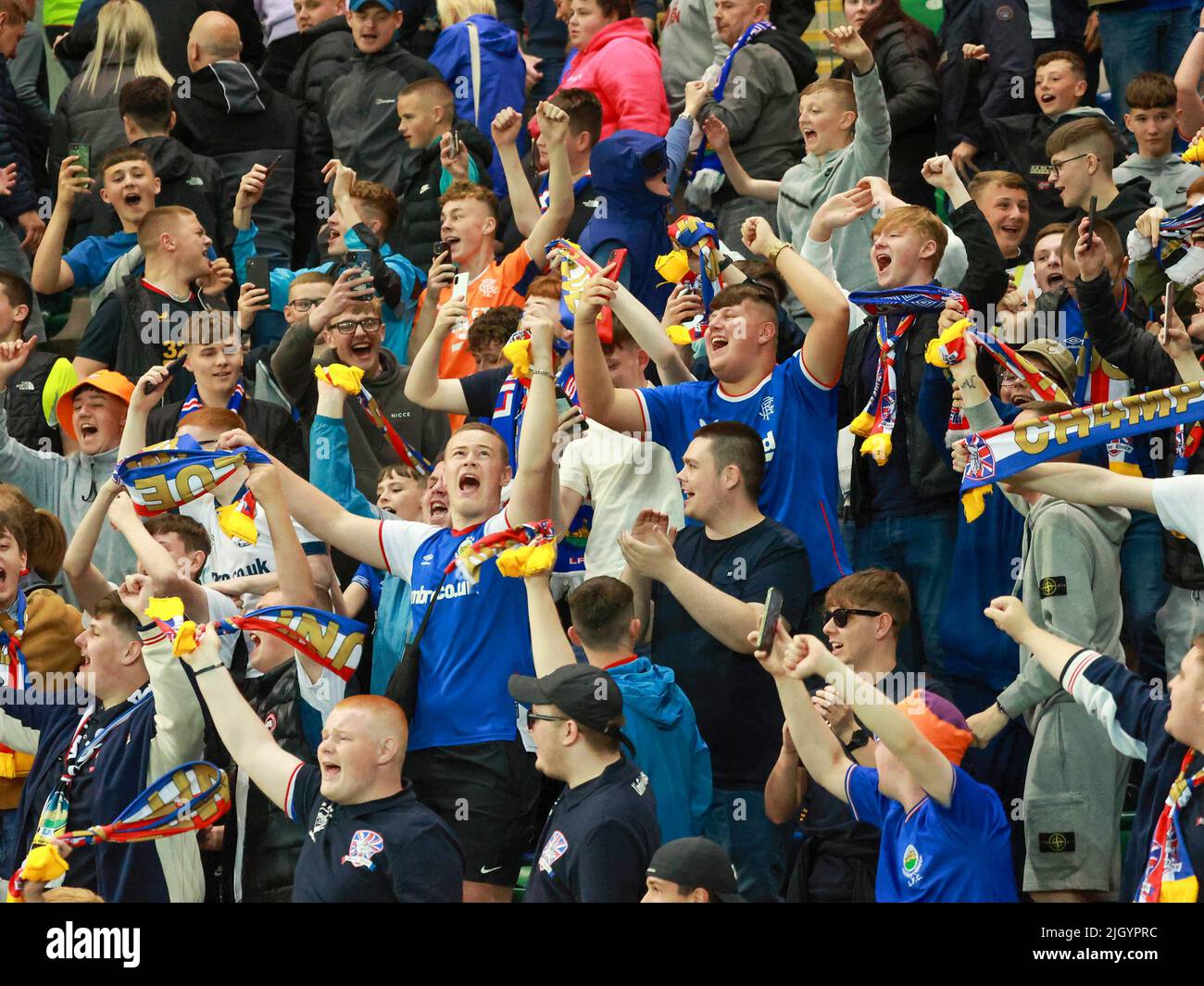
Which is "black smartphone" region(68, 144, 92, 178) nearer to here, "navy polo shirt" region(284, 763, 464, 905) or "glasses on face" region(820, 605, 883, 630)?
"navy polo shirt" region(284, 763, 464, 905)

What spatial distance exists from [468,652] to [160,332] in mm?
3395

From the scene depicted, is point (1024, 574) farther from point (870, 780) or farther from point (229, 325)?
point (229, 325)

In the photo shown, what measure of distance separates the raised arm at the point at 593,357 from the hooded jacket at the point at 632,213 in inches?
73.8

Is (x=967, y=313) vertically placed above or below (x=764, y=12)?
below

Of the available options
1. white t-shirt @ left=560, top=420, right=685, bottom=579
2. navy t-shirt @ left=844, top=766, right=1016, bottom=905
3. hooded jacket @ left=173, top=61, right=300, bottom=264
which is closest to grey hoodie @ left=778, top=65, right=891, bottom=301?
white t-shirt @ left=560, top=420, right=685, bottom=579

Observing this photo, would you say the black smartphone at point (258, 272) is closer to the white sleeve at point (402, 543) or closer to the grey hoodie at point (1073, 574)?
the white sleeve at point (402, 543)

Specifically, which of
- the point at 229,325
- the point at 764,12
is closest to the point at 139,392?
the point at 229,325

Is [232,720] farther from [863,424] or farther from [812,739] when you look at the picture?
[863,424]

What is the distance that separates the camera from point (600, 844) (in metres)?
6.14

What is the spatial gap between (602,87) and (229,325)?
2.61m

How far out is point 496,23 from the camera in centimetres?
1164

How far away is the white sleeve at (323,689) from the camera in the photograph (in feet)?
23.5

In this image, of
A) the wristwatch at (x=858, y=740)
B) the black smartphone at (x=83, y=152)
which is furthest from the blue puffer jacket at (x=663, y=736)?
the black smartphone at (x=83, y=152)

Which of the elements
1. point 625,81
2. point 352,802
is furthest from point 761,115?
point 352,802
